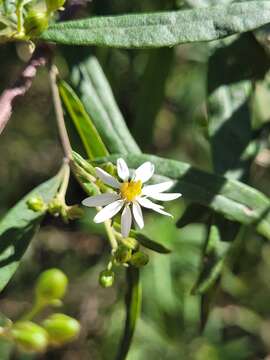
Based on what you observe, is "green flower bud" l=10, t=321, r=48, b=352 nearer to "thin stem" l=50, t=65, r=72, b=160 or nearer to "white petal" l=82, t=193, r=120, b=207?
"white petal" l=82, t=193, r=120, b=207

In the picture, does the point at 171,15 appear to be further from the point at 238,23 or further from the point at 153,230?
the point at 153,230

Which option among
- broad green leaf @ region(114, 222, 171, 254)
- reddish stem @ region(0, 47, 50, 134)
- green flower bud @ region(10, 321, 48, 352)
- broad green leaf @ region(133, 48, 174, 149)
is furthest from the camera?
broad green leaf @ region(133, 48, 174, 149)

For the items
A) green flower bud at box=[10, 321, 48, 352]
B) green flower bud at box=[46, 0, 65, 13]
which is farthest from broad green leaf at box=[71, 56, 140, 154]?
green flower bud at box=[10, 321, 48, 352]

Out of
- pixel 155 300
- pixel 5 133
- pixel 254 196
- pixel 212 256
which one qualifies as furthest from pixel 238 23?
pixel 5 133

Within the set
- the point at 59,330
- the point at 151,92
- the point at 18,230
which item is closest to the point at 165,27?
the point at 18,230

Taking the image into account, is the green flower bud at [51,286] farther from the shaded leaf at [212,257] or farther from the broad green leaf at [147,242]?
the shaded leaf at [212,257]

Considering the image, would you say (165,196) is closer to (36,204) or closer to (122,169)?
(122,169)

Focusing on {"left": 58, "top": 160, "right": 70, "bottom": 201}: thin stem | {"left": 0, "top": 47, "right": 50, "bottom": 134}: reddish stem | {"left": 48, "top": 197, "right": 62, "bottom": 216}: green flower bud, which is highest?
{"left": 0, "top": 47, "right": 50, "bottom": 134}: reddish stem

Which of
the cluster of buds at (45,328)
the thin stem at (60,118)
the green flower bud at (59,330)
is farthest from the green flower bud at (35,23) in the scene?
the green flower bud at (59,330)
